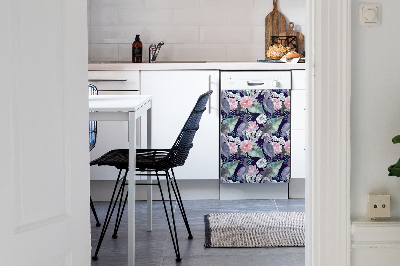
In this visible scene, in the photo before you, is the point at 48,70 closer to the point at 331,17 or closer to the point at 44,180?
the point at 44,180

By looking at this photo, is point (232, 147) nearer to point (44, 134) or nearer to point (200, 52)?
point (200, 52)

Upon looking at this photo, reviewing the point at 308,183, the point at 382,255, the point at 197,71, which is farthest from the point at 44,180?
the point at 197,71

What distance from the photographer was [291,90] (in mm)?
3773

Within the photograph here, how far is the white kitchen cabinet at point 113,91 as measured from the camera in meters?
3.77

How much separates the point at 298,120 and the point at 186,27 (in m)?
1.38

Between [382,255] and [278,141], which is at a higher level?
[278,141]

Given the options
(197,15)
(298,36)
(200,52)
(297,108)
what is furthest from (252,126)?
(197,15)

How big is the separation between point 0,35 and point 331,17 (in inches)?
40.6

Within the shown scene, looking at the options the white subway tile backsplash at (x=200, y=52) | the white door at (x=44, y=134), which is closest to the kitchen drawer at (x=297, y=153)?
the white subway tile backsplash at (x=200, y=52)

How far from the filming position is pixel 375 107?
1.69m

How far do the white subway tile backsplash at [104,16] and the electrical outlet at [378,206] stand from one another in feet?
10.7

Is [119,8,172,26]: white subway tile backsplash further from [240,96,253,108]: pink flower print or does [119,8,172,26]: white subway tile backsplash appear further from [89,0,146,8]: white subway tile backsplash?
[240,96,253,108]: pink flower print

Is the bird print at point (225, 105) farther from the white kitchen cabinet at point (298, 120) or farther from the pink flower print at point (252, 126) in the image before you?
the white kitchen cabinet at point (298, 120)

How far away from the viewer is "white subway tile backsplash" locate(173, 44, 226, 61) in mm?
4453
